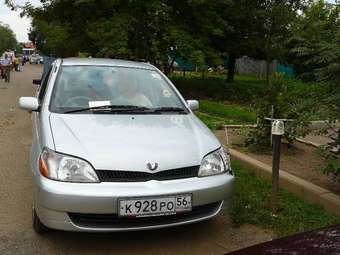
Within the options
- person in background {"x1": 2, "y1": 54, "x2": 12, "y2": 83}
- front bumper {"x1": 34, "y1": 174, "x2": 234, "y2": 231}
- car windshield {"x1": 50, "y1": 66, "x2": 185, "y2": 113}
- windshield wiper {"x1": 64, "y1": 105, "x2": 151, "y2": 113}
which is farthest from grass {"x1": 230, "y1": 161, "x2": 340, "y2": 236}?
person in background {"x1": 2, "y1": 54, "x2": 12, "y2": 83}

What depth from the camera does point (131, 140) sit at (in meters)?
4.19

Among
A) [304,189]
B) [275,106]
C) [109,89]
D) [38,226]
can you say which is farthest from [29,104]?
[275,106]

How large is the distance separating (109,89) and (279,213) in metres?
2.15

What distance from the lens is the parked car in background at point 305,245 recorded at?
2.34 meters

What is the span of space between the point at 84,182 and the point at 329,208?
2.53m

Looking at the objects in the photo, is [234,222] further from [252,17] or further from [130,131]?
[252,17]

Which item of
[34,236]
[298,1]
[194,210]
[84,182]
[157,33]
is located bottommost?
[34,236]

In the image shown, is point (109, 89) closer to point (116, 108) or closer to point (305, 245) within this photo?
point (116, 108)

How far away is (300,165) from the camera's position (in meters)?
6.56

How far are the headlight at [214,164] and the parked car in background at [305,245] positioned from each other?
1.62 metres

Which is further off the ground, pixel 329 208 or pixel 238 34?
pixel 238 34

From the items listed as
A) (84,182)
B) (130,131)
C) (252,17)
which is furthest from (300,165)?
(252,17)

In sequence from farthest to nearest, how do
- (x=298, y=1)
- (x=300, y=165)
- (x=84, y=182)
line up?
(x=298, y=1), (x=300, y=165), (x=84, y=182)

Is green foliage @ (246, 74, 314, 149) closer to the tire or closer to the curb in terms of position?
the curb
